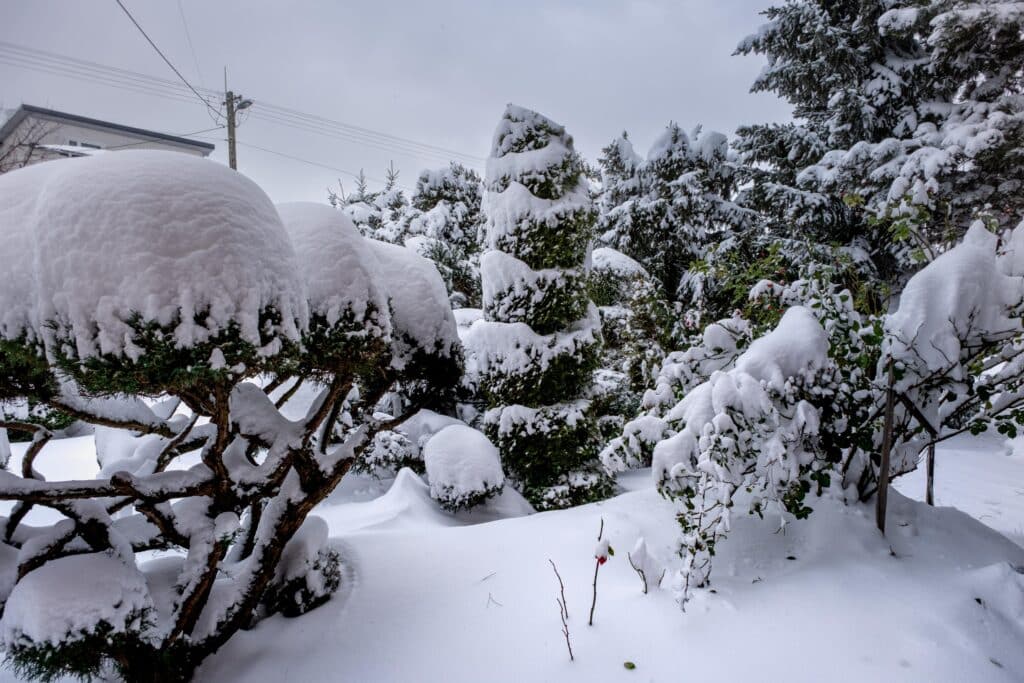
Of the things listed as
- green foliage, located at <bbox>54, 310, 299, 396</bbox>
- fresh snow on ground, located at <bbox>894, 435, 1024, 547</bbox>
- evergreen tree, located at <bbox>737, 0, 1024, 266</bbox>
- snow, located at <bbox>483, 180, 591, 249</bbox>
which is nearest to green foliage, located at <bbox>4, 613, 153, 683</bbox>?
green foliage, located at <bbox>54, 310, 299, 396</bbox>

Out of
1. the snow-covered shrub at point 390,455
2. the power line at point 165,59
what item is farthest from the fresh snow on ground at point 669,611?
the power line at point 165,59

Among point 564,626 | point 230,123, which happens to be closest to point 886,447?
point 564,626

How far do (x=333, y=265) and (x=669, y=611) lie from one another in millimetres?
2044

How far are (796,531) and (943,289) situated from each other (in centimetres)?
134

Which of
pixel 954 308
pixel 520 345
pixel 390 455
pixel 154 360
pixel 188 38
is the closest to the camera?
pixel 154 360

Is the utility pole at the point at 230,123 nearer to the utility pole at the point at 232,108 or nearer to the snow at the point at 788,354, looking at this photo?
the utility pole at the point at 232,108

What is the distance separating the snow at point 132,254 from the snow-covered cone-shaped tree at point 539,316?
3136mm

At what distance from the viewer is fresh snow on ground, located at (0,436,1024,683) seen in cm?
172

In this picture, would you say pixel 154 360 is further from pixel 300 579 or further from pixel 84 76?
pixel 84 76

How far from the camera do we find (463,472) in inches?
163

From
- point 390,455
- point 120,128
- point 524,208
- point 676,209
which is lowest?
point 390,455

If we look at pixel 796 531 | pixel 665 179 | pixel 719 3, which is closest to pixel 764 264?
pixel 796 531

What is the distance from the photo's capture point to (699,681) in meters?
1.67

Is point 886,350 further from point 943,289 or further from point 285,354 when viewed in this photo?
point 285,354
